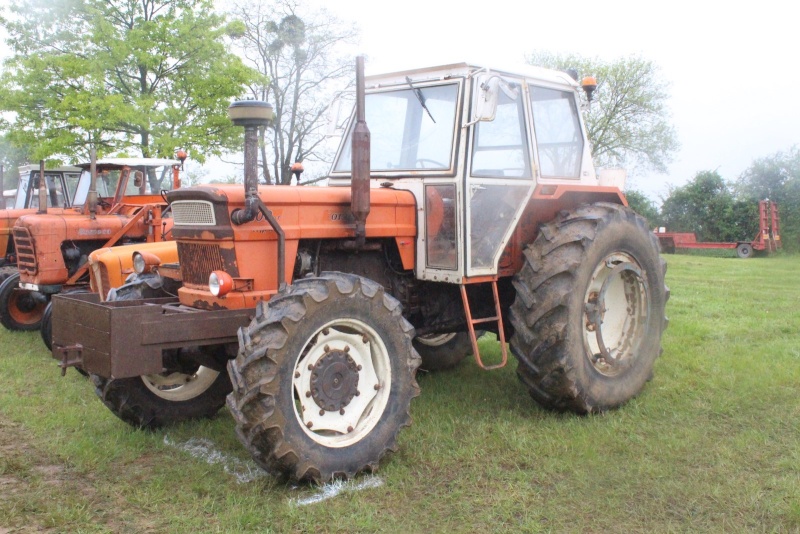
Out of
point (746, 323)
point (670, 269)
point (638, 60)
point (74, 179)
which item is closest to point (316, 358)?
point (746, 323)

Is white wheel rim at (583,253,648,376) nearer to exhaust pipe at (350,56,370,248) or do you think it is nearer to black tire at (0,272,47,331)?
exhaust pipe at (350,56,370,248)

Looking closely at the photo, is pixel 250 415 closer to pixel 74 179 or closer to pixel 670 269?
pixel 74 179

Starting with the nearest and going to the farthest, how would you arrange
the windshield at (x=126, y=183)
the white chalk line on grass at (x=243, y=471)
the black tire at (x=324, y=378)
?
the black tire at (x=324, y=378) < the white chalk line on grass at (x=243, y=471) < the windshield at (x=126, y=183)

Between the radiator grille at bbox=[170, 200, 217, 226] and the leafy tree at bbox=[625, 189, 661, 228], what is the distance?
27764 mm

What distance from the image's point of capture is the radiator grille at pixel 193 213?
4.43 m

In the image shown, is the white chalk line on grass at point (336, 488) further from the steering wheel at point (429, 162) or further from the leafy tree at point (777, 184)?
the leafy tree at point (777, 184)

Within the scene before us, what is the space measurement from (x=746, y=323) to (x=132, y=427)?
6.86m

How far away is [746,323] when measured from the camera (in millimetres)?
8750

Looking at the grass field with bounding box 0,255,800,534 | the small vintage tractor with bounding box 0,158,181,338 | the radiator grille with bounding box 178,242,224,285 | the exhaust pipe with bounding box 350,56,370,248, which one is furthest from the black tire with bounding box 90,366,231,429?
the small vintage tractor with bounding box 0,158,181,338

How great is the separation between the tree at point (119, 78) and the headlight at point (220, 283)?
15625mm

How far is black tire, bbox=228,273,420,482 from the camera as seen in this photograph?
381cm

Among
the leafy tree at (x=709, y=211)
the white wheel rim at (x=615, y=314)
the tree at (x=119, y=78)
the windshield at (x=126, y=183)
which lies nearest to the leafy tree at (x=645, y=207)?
the leafy tree at (x=709, y=211)

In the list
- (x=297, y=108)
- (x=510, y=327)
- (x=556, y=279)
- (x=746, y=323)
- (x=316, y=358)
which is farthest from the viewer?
(x=297, y=108)

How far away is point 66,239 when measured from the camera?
377 inches
